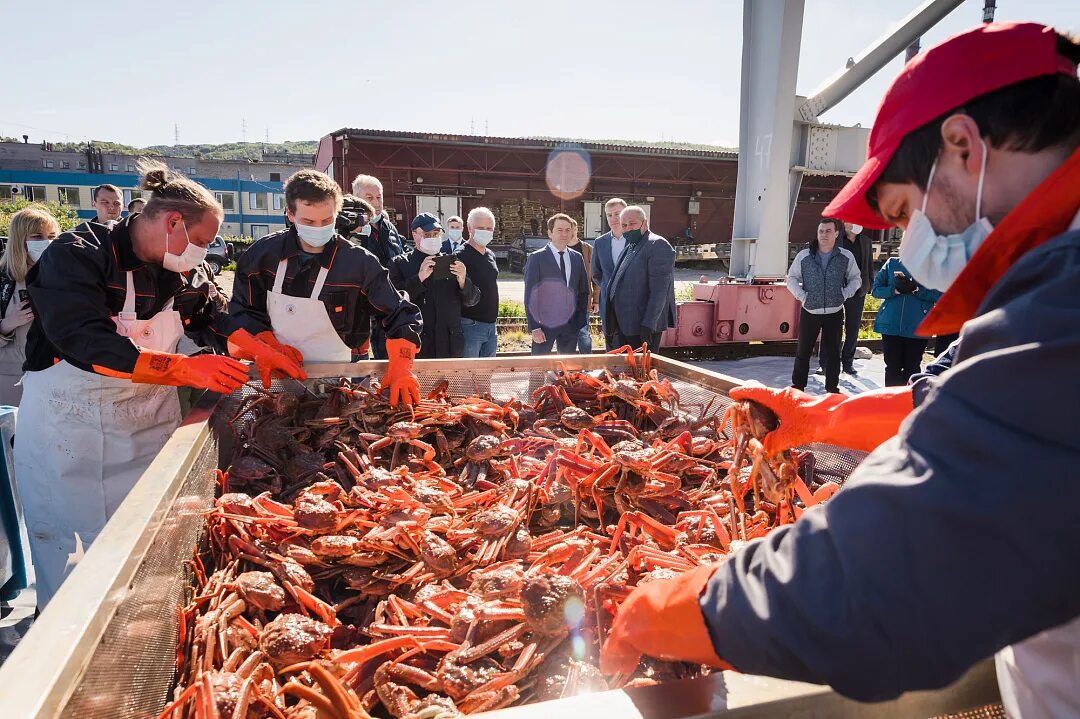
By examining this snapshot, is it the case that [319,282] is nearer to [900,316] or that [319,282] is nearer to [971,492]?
[971,492]

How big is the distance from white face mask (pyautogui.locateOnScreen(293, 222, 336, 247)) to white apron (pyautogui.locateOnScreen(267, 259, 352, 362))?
0.14 m

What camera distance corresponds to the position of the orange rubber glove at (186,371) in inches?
92.2

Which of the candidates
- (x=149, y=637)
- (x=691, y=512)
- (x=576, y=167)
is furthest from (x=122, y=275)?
(x=576, y=167)

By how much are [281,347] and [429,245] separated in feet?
7.01

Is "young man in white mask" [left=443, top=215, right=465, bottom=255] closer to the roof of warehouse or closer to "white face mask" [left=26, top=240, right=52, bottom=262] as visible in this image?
"white face mask" [left=26, top=240, right=52, bottom=262]

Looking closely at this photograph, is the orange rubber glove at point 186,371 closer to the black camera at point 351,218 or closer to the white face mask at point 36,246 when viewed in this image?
the black camera at point 351,218

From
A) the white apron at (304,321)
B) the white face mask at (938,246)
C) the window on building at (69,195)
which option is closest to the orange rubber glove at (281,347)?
the white apron at (304,321)

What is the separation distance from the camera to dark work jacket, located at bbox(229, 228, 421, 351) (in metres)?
3.08

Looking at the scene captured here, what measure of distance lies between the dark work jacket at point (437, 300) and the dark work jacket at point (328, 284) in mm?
1521

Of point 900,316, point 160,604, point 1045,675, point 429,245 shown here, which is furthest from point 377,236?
point 1045,675

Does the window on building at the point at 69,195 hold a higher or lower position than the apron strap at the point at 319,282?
higher

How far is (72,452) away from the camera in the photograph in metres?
2.49

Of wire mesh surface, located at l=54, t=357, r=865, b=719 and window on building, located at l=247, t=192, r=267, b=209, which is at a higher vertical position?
window on building, located at l=247, t=192, r=267, b=209

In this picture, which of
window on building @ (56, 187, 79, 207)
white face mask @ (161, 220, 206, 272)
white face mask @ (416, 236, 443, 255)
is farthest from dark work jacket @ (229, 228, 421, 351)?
window on building @ (56, 187, 79, 207)
